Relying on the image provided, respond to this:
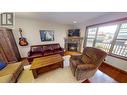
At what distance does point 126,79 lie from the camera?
1.79 meters

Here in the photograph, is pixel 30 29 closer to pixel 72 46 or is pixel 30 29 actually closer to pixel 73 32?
pixel 73 32

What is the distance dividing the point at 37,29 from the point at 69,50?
2711 millimetres

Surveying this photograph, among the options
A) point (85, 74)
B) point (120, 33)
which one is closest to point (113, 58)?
point (120, 33)

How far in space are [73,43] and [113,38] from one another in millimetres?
2444

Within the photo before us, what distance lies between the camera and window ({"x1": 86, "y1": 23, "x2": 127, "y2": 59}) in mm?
2221

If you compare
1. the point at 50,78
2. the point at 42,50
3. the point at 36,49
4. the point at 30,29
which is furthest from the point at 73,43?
the point at 50,78

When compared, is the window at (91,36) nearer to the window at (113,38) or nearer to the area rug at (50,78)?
the window at (113,38)

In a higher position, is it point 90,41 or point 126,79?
point 90,41

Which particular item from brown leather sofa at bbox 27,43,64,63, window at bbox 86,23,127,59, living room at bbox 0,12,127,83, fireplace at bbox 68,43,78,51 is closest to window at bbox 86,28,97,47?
living room at bbox 0,12,127,83

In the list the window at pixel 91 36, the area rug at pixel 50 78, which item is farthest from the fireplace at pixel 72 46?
the area rug at pixel 50 78

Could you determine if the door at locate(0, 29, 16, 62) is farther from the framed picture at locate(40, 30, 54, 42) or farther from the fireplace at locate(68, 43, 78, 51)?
the fireplace at locate(68, 43, 78, 51)

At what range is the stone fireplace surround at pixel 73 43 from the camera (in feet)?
→ 14.1

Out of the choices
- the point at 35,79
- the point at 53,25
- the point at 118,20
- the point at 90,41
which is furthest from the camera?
the point at 90,41

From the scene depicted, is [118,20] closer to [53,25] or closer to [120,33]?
[120,33]
